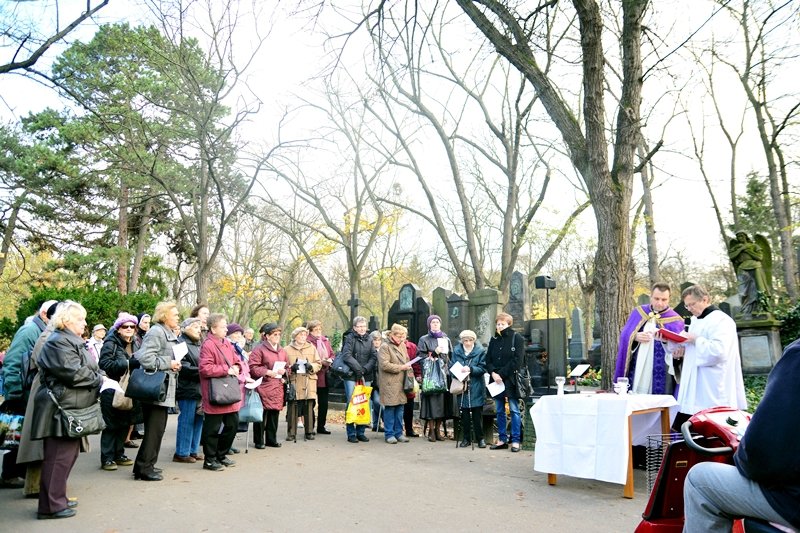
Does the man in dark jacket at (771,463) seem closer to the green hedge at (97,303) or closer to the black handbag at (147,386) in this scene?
the black handbag at (147,386)

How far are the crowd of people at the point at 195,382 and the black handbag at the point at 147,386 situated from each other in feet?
0.14

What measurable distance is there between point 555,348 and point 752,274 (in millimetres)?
5245

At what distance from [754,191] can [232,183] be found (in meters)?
22.7

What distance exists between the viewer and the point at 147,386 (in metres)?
6.30

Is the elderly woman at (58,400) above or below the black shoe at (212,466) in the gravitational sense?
above

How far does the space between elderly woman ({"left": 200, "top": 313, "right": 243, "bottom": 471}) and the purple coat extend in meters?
4.71

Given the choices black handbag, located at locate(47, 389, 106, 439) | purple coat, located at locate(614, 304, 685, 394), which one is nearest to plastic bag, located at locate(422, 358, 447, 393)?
purple coat, located at locate(614, 304, 685, 394)

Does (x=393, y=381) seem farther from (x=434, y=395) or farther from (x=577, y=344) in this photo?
(x=577, y=344)

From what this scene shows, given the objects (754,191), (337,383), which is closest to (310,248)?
(337,383)

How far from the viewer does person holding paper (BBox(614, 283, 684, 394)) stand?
272 inches

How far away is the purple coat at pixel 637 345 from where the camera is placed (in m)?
6.92

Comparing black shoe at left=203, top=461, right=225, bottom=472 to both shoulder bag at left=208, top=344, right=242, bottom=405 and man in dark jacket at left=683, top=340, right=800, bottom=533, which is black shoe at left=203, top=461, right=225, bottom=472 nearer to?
shoulder bag at left=208, top=344, right=242, bottom=405

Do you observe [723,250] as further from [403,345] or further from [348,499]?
[348,499]

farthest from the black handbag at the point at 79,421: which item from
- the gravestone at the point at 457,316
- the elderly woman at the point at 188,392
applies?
the gravestone at the point at 457,316
